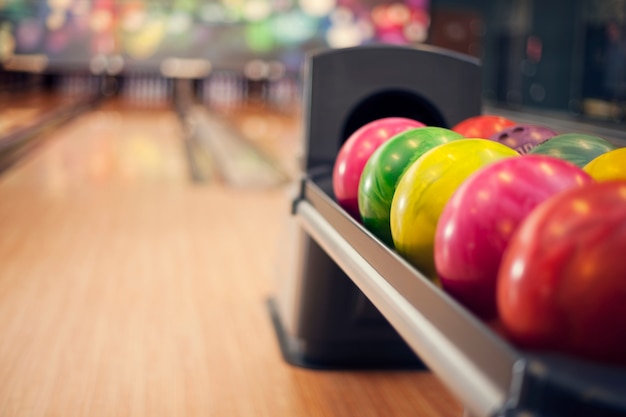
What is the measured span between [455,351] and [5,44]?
1069cm

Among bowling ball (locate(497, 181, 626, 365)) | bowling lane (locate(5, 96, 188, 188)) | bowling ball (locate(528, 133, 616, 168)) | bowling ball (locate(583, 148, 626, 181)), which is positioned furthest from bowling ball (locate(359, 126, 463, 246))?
bowling lane (locate(5, 96, 188, 188))

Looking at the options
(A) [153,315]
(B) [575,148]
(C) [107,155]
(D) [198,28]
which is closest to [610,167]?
(B) [575,148]

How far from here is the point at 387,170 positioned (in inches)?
50.1

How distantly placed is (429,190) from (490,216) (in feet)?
0.65

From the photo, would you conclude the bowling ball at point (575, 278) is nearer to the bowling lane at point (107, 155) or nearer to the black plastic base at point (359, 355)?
the black plastic base at point (359, 355)

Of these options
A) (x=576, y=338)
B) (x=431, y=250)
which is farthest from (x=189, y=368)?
(x=576, y=338)

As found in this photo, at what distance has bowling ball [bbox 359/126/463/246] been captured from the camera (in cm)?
127

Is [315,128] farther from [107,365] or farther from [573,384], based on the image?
[573,384]

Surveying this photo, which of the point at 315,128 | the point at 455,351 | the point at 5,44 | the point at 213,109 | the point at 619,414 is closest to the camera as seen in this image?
the point at 619,414

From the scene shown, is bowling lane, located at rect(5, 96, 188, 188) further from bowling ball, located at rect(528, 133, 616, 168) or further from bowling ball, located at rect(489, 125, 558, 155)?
bowling ball, located at rect(528, 133, 616, 168)

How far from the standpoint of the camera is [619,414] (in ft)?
2.07

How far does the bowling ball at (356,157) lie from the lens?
148 cm

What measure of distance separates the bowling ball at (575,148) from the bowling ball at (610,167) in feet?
0.36

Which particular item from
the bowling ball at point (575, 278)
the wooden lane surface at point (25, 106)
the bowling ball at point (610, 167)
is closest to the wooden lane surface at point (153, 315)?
the bowling ball at point (610, 167)
